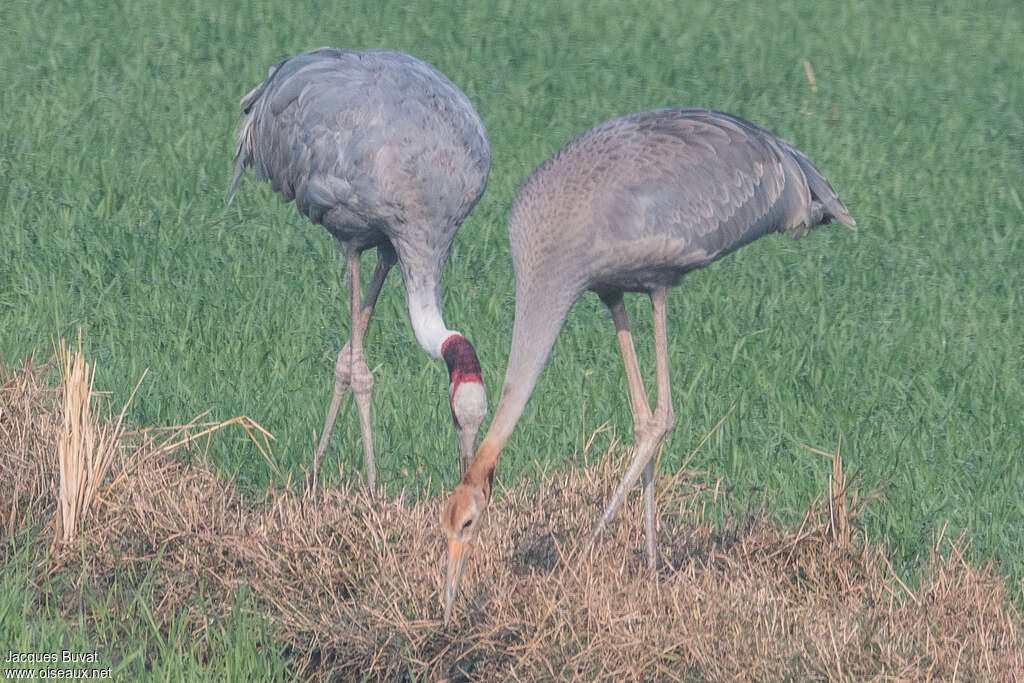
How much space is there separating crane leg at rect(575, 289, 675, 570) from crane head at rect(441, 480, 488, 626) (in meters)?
0.53

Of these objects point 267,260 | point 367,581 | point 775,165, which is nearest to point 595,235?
point 775,165

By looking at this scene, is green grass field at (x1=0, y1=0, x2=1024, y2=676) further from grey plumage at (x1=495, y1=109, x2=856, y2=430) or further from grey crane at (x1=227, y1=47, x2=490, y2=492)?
grey plumage at (x1=495, y1=109, x2=856, y2=430)

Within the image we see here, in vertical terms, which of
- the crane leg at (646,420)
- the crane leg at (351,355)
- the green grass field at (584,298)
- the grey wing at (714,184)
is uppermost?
the grey wing at (714,184)

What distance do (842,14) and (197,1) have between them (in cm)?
604

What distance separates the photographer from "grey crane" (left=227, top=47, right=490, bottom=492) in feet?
18.6

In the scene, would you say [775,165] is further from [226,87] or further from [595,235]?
[226,87]

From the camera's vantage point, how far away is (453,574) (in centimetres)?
419

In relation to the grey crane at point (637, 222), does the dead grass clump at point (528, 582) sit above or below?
below

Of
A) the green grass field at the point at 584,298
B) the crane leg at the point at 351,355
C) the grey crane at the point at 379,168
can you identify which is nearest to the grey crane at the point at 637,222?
the grey crane at the point at 379,168

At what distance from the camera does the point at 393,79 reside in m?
5.98

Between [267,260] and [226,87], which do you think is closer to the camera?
[267,260]

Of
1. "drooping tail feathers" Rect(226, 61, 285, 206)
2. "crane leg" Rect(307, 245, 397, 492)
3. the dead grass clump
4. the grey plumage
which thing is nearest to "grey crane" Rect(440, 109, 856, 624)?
the grey plumage

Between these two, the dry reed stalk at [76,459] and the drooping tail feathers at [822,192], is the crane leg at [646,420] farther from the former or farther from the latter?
the dry reed stalk at [76,459]

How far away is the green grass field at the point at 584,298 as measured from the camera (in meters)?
5.87
